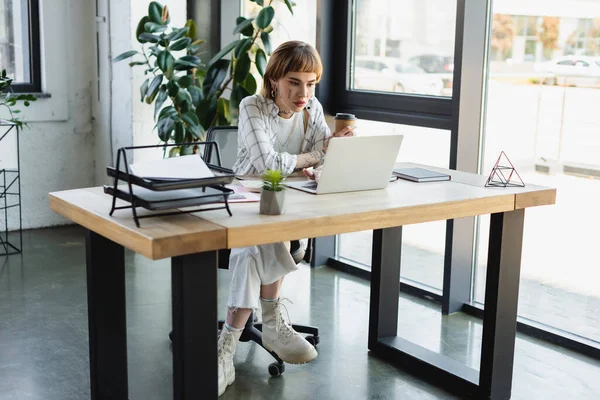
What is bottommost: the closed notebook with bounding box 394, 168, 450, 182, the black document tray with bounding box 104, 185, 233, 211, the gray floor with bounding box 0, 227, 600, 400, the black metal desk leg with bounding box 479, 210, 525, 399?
the gray floor with bounding box 0, 227, 600, 400

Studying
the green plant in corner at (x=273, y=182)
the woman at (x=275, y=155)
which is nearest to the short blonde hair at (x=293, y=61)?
the woman at (x=275, y=155)

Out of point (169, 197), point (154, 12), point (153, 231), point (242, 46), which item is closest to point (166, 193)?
point (169, 197)

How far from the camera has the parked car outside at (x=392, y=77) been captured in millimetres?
3930

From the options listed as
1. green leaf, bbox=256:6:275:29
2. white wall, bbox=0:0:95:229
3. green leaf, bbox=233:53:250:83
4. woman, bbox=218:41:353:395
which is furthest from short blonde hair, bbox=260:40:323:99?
white wall, bbox=0:0:95:229

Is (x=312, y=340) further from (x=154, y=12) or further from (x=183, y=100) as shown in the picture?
(x=154, y=12)

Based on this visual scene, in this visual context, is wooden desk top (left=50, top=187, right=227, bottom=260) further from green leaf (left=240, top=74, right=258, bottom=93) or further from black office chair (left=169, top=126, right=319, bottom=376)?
green leaf (left=240, top=74, right=258, bottom=93)

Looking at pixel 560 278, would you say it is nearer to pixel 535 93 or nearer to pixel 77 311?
pixel 535 93

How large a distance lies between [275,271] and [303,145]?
0.56 m

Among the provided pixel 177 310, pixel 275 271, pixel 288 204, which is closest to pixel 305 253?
pixel 275 271

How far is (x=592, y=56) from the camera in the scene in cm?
321

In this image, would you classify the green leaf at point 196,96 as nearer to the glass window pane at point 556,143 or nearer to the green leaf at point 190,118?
the green leaf at point 190,118

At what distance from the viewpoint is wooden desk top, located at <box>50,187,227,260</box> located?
6.40 feet

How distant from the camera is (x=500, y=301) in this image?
271 centimetres

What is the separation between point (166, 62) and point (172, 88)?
0.48ft
